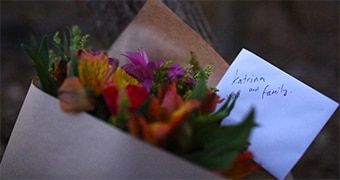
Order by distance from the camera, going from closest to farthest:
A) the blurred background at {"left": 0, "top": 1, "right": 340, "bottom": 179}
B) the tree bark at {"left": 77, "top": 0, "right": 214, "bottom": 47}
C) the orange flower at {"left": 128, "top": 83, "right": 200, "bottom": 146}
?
the orange flower at {"left": 128, "top": 83, "right": 200, "bottom": 146}
the tree bark at {"left": 77, "top": 0, "right": 214, "bottom": 47}
the blurred background at {"left": 0, "top": 1, "right": 340, "bottom": 179}

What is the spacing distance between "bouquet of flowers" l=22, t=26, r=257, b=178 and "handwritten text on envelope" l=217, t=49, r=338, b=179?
8cm

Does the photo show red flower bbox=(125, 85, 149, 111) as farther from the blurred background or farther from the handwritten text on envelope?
the blurred background

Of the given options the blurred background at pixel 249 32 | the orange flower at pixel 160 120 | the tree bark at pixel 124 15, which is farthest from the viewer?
the blurred background at pixel 249 32

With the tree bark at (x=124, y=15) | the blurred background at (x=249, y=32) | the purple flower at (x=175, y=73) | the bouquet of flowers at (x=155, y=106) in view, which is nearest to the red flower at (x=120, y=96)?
the bouquet of flowers at (x=155, y=106)

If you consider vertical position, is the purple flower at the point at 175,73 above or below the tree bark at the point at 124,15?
below

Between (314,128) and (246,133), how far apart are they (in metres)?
0.20

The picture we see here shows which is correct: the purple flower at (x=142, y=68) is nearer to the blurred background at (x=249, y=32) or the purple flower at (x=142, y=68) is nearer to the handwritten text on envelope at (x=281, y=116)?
the handwritten text on envelope at (x=281, y=116)

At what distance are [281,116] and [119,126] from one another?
0.24m

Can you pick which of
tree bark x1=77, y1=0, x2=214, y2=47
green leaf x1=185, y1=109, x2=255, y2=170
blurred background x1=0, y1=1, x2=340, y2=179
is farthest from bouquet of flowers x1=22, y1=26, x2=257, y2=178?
blurred background x1=0, y1=1, x2=340, y2=179

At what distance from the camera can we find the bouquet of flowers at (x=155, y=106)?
548 millimetres

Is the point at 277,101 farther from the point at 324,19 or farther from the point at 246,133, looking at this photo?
the point at 324,19

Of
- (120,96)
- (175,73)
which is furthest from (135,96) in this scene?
(175,73)

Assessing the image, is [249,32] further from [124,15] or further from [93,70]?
[93,70]

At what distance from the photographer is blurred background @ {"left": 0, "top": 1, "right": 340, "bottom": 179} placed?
164 inches
